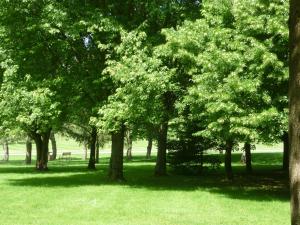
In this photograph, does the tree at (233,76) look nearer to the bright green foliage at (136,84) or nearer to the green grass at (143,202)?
the bright green foliage at (136,84)

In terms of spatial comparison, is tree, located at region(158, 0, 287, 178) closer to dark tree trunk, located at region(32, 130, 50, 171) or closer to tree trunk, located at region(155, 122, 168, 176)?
tree trunk, located at region(155, 122, 168, 176)

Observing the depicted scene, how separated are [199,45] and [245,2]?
2.67 m

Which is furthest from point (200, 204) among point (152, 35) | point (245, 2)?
point (152, 35)

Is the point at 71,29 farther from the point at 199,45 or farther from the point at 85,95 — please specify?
the point at 199,45

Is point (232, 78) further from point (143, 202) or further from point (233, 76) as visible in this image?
point (143, 202)

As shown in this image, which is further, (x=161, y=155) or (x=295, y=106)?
(x=161, y=155)

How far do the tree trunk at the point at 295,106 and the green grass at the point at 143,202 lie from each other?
7.00m

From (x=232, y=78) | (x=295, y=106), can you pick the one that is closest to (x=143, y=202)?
(x=232, y=78)

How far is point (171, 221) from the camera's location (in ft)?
49.2

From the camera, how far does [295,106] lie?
7.89 m

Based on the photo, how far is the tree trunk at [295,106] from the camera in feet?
25.7

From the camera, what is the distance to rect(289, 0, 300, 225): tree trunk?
308 inches

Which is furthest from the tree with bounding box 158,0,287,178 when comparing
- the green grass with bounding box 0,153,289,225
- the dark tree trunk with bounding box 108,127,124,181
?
the dark tree trunk with bounding box 108,127,124,181

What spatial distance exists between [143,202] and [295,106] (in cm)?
1190
